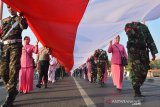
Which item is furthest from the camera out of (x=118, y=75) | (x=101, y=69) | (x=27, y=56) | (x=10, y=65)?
(x=101, y=69)

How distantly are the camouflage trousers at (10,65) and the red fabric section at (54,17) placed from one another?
733 mm

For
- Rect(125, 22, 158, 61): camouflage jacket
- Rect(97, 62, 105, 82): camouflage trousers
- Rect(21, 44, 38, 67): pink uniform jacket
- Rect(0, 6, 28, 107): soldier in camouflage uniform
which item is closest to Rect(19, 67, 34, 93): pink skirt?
Rect(21, 44, 38, 67): pink uniform jacket

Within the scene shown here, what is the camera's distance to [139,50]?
354 inches

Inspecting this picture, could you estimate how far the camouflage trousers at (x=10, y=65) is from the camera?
7.96m

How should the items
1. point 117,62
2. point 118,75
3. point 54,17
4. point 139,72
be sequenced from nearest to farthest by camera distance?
1. point 54,17
2. point 139,72
3. point 118,75
4. point 117,62

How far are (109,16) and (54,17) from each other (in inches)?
53.5

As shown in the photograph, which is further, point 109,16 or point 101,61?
point 101,61

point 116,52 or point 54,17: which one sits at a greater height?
point 54,17

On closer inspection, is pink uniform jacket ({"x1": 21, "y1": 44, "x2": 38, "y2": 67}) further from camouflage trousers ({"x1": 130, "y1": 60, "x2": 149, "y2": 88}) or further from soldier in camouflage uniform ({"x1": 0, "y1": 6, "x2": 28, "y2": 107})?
camouflage trousers ({"x1": 130, "y1": 60, "x2": 149, "y2": 88})

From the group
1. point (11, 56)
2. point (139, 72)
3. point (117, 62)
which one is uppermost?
point (117, 62)

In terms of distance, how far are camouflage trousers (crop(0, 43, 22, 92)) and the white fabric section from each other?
54.2 inches

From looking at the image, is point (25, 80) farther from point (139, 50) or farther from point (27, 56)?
point (139, 50)

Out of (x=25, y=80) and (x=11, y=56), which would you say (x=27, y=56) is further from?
(x=11, y=56)

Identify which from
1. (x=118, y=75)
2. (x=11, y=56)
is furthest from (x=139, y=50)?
(x=118, y=75)
